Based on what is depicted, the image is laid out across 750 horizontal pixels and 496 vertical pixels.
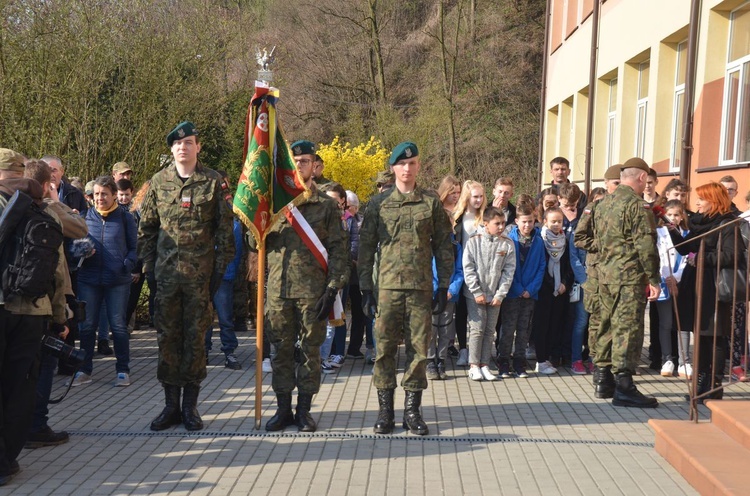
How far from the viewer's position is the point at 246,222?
21.4 ft

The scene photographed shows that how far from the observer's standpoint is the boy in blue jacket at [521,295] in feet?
29.2

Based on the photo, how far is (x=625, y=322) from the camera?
7508mm

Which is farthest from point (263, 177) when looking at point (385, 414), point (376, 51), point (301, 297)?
point (376, 51)

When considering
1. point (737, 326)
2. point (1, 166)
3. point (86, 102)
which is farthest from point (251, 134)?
point (86, 102)

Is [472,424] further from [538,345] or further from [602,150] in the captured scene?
[602,150]

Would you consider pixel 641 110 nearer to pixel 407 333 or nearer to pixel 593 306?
pixel 593 306

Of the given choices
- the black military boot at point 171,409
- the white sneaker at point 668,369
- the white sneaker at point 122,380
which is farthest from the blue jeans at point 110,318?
the white sneaker at point 668,369

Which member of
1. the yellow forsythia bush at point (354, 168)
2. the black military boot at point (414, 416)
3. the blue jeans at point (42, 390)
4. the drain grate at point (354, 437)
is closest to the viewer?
the blue jeans at point (42, 390)

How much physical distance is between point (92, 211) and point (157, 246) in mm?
2455

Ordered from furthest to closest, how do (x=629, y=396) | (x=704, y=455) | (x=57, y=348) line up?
(x=629, y=396), (x=57, y=348), (x=704, y=455)

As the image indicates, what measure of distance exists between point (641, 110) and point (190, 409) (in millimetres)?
13254

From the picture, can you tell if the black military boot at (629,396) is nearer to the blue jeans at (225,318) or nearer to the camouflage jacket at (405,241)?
the camouflage jacket at (405,241)

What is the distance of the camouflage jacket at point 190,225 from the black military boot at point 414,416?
1.69 meters

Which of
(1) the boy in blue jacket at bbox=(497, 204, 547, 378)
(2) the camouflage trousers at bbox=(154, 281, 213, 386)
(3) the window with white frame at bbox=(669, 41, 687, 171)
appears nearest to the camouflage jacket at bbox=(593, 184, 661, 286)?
(1) the boy in blue jacket at bbox=(497, 204, 547, 378)
